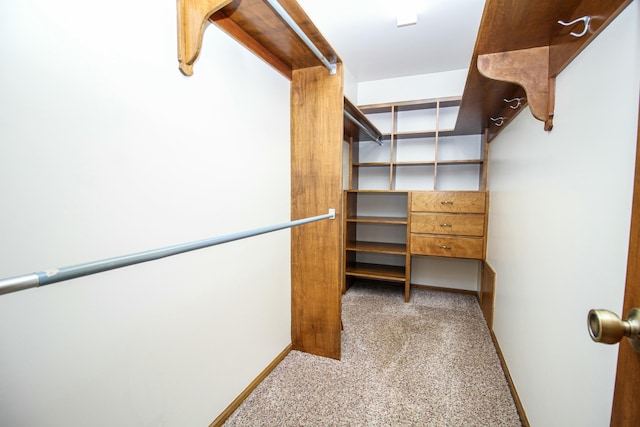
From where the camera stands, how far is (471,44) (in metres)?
2.53

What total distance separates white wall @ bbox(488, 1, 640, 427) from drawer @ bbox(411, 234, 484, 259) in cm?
117

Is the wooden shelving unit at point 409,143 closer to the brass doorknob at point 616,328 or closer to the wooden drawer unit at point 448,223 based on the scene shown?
the wooden drawer unit at point 448,223

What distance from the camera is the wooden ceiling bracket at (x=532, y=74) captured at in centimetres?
118

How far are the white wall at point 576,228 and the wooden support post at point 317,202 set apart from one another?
1.04 metres

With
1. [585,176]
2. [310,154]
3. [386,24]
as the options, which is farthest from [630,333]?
[386,24]

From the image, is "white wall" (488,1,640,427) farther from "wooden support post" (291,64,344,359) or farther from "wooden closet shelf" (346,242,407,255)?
"wooden closet shelf" (346,242,407,255)

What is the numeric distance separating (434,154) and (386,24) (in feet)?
4.96

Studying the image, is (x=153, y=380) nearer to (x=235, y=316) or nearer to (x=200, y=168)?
(x=235, y=316)

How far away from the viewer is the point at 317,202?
6.26ft

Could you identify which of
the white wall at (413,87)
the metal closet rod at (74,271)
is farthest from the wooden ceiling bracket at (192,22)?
the white wall at (413,87)

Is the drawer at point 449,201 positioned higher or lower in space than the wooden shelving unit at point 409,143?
lower

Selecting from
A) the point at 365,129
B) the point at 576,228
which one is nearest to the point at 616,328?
the point at 576,228

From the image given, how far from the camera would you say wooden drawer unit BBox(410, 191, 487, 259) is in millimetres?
2744

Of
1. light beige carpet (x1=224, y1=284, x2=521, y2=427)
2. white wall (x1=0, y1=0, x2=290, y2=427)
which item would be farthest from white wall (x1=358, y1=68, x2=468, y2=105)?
light beige carpet (x1=224, y1=284, x2=521, y2=427)
